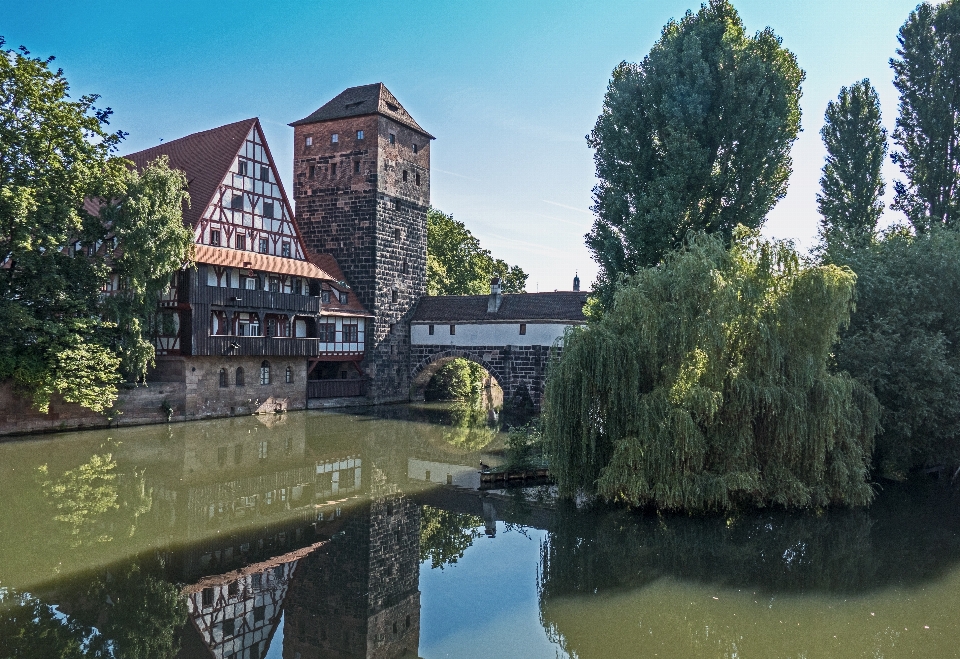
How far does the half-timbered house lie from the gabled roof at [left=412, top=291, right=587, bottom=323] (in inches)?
167

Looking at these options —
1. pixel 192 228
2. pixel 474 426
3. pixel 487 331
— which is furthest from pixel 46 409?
pixel 487 331

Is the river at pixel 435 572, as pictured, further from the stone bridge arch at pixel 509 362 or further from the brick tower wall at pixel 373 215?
the brick tower wall at pixel 373 215

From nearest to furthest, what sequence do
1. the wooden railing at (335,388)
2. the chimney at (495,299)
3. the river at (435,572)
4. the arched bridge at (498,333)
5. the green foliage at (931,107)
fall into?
the river at (435,572) → the green foliage at (931,107) → the wooden railing at (335,388) → the arched bridge at (498,333) → the chimney at (495,299)

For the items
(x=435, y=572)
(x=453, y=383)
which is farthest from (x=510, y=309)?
(x=435, y=572)

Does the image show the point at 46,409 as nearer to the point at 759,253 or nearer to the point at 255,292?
the point at 255,292

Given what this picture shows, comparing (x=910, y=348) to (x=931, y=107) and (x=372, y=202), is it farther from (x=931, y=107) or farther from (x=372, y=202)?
(x=372, y=202)

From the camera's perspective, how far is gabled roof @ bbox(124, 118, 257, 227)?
25.7 metres

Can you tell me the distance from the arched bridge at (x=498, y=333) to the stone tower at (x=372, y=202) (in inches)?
38.9

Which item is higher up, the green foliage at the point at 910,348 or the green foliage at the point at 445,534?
the green foliage at the point at 910,348

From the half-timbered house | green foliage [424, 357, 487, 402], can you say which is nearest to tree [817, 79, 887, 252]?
green foliage [424, 357, 487, 402]

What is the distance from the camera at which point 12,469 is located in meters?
15.3

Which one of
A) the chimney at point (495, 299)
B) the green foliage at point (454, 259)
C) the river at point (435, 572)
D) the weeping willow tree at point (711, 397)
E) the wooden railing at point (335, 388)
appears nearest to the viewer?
the river at point (435, 572)

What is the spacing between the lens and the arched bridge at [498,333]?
101 ft

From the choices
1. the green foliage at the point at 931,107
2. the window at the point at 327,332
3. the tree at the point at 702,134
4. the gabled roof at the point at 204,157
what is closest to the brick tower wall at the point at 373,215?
the window at the point at 327,332
